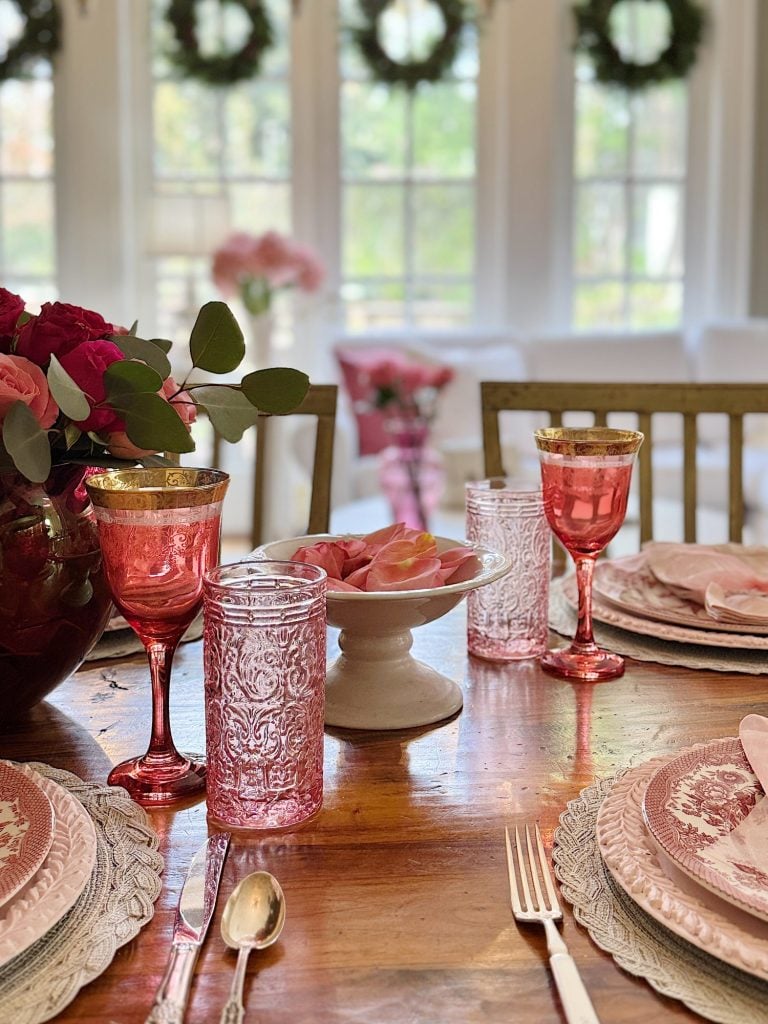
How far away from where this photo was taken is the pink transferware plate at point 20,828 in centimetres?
57

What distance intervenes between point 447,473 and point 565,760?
9.54ft

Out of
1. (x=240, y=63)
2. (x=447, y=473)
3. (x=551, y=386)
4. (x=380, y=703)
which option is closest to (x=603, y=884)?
(x=380, y=703)

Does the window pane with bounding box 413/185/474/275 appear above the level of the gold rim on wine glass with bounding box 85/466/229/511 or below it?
above

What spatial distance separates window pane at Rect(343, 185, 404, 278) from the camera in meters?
4.89

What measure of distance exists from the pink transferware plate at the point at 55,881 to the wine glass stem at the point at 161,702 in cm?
8

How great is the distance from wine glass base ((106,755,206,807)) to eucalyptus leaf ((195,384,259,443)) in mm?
226

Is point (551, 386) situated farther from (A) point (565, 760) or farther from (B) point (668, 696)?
(A) point (565, 760)

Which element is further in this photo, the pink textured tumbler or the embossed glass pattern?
the embossed glass pattern

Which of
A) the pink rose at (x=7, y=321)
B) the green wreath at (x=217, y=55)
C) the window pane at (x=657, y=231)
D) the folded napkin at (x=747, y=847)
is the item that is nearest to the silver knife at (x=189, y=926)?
the folded napkin at (x=747, y=847)

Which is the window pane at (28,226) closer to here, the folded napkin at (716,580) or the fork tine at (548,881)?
the folded napkin at (716,580)

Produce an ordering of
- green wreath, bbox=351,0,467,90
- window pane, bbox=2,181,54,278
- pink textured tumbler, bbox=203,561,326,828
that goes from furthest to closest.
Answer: window pane, bbox=2,181,54,278 < green wreath, bbox=351,0,467,90 < pink textured tumbler, bbox=203,561,326,828

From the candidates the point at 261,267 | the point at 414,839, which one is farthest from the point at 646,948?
the point at 261,267

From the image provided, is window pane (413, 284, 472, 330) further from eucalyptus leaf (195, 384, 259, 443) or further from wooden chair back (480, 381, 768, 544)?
eucalyptus leaf (195, 384, 259, 443)

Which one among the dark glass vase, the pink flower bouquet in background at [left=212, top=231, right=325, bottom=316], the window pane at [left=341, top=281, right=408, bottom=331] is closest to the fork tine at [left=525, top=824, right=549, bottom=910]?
the dark glass vase
